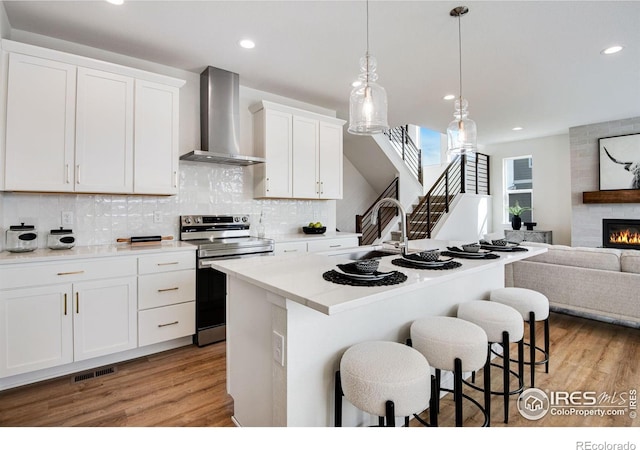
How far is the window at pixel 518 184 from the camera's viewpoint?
24.9ft

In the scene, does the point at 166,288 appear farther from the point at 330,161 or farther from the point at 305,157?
the point at 330,161

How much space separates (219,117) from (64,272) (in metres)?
2.04

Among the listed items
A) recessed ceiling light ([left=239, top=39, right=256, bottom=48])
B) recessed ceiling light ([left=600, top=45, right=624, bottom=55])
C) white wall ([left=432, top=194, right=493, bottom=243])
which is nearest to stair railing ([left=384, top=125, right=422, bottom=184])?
white wall ([left=432, top=194, right=493, bottom=243])

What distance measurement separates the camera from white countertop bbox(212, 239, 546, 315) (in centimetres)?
119

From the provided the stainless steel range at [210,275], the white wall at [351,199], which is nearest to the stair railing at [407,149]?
the white wall at [351,199]

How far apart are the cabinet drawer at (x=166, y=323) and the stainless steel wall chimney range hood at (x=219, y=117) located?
152 centimetres

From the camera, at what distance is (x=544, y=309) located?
2.37 m

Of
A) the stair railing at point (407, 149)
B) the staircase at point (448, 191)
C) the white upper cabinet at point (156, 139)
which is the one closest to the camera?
the white upper cabinet at point (156, 139)

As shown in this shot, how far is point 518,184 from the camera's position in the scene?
25.7 feet

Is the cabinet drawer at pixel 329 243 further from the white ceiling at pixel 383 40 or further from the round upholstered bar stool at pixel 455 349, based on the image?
the round upholstered bar stool at pixel 455 349

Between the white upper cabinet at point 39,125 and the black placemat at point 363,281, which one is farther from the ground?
the white upper cabinet at point 39,125

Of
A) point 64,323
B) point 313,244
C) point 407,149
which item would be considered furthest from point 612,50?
point 64,323

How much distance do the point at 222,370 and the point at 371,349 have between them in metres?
1.57
